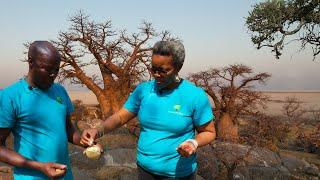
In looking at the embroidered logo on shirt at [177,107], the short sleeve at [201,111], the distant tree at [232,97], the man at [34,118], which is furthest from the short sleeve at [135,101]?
the distant tree at [232,97]

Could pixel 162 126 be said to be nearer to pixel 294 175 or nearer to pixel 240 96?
pixel 294 175

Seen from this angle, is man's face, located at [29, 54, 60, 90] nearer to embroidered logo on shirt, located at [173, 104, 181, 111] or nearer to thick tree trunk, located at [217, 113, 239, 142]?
embroidered logo on shirt, located at [173, 104, 181, 111]

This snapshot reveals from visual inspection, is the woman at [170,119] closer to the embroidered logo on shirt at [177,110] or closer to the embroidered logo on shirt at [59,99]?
the embroidered logo on shirt at [177,110]

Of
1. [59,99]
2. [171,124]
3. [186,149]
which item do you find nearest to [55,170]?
[59,99]

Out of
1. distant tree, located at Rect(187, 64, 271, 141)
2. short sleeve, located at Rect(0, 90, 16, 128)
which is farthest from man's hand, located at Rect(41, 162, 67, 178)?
distant tree, located at Rect(187, 64, 271, 141)

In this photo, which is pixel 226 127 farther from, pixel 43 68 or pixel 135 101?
pixel 43 68

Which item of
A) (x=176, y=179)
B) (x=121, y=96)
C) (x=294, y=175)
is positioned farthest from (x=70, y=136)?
(x=121, y=96)

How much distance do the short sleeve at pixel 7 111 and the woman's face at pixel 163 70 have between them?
107 centimetres

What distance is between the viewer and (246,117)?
13.3 m

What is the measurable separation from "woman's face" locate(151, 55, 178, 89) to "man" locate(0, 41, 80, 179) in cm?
77

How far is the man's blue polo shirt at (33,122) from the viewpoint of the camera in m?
2.68

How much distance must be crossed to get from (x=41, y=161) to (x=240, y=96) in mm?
11431

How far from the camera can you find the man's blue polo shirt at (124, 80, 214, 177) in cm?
325

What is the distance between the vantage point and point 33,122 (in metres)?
2.74
